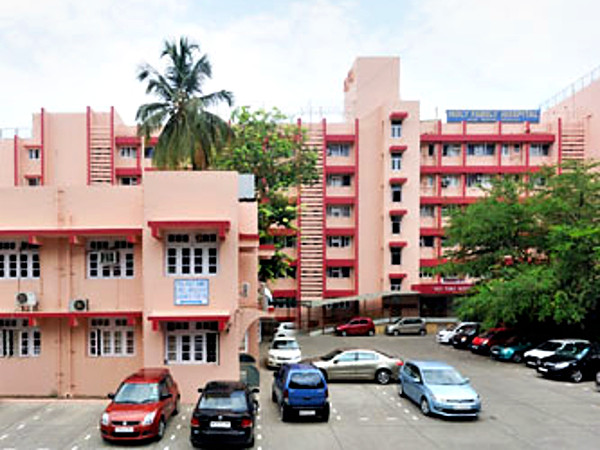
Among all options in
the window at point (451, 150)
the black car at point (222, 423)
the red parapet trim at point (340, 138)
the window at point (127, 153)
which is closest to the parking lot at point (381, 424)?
the black car at point (222, 423)

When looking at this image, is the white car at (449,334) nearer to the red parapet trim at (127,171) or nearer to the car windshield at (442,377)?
the car windshield at (442,377)

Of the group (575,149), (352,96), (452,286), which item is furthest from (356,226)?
(575,149)

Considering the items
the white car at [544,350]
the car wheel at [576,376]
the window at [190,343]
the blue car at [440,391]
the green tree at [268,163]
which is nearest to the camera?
the blue car at [440,391]

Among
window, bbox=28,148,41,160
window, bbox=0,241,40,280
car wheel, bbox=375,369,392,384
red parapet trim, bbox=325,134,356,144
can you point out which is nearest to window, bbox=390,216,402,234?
red parapet trim, bbox=325,134,356,144

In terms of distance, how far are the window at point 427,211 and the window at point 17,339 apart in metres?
33.2

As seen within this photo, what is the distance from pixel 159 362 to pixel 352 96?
35996mm

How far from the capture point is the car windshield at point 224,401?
13.5m

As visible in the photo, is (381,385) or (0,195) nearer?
(0,195)

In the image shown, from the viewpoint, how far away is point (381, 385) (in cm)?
2167

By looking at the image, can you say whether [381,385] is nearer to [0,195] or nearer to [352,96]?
[0,195]

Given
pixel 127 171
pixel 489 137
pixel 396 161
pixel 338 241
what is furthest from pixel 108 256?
pixel 489 137

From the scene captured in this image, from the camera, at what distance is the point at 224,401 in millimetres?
13711

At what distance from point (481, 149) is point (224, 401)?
125 feet

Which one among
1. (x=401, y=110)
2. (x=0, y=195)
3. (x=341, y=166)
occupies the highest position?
(x=401, y=110)
